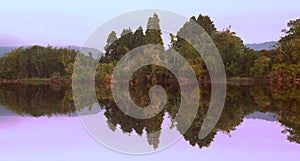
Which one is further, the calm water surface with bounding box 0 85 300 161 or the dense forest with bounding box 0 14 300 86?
the dense forest with bounding box 0 14 300 86

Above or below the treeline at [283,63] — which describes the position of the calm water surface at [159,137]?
below

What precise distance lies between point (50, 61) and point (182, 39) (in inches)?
1059

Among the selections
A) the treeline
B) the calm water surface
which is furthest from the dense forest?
the calm water surface

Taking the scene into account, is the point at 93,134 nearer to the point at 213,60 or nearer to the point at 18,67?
the point at 213,60

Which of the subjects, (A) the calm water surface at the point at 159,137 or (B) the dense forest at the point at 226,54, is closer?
(A) the calm water surface at the point at 159,137

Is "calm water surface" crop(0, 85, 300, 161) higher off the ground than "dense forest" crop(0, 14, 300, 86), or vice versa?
"dense forest" crop(0, 14, 300, 86)

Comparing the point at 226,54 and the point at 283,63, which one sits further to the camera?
the point at 226,54

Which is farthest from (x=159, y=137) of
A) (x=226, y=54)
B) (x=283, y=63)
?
(x=226, y=54)

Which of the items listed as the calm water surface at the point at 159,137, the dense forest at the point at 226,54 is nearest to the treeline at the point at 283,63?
the dense forest at the point at 226,54

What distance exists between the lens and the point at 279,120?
13281 mm

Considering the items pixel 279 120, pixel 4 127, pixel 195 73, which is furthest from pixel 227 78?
pixel 4 127

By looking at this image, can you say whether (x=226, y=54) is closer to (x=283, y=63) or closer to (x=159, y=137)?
(x=283, y=63)

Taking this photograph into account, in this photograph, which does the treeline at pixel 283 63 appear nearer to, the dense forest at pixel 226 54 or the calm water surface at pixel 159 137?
the dense forest at pixel 226 54

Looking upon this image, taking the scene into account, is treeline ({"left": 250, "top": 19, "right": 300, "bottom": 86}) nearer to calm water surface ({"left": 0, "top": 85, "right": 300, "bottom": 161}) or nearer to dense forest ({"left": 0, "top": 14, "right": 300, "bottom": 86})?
dense forest ({"left": 0, "top": 14, "right": 300, "bottom": 86})
